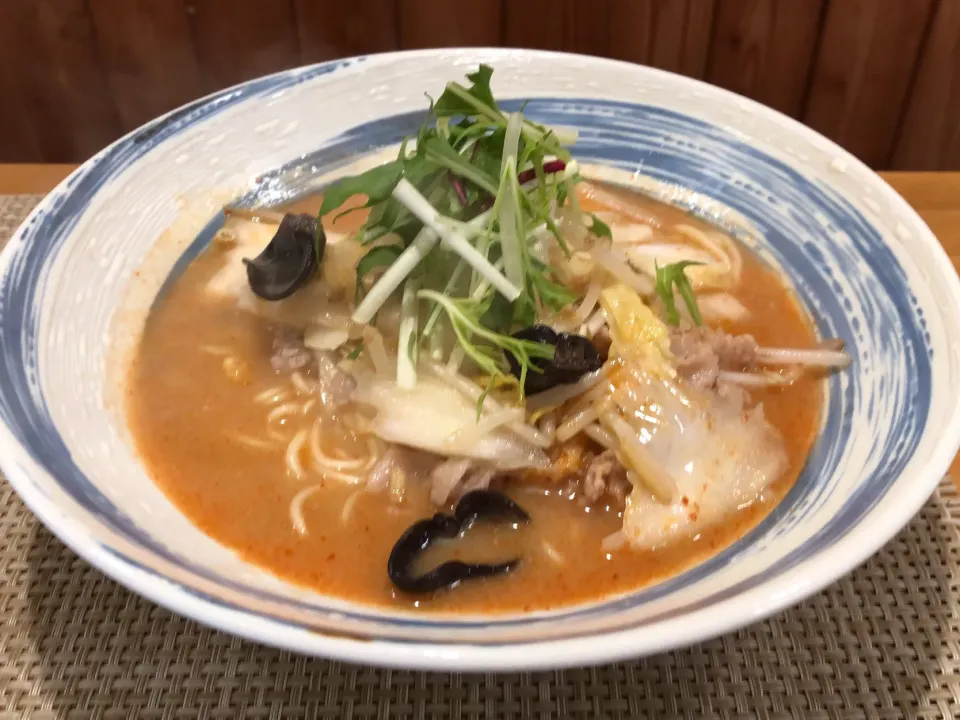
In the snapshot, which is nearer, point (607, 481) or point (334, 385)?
point (607, 481)

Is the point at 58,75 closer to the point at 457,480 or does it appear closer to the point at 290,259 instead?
the point at 290,259

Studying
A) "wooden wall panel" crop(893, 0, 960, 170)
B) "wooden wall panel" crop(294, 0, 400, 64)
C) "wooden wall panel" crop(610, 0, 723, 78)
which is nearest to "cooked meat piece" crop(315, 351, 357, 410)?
"wooden wall panel" crop(294, 0, 400, 64)

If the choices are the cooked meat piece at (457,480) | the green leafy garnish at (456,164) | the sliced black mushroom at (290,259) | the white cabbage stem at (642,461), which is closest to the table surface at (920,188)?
the sliced black mushroom at (290,259)

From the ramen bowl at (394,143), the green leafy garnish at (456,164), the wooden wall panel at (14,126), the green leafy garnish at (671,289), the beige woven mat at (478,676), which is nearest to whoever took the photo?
the ramen bowl at (394,143)

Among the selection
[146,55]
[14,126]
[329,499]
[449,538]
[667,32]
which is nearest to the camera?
[449,538]

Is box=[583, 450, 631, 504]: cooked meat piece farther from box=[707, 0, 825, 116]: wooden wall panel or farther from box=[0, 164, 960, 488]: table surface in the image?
box=[707, 0, 825, 116]: wooden wall panel

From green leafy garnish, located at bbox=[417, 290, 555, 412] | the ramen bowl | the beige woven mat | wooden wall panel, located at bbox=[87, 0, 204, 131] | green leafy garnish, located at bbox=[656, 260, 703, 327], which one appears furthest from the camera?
wooden wall panel, located at bbox=[87, 0, 204, 131]

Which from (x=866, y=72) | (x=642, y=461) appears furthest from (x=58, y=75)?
(x=866, y=72)

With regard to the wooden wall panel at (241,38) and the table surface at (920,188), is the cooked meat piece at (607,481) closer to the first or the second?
the table surface at (920,188)
